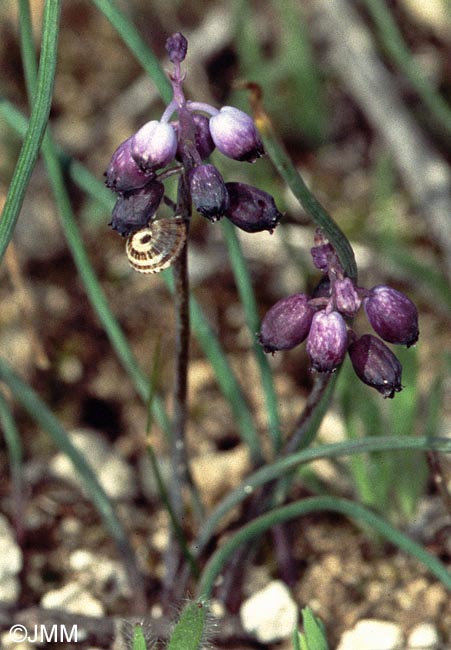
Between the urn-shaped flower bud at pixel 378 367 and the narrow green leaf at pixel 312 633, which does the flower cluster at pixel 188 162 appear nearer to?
the urn-shaped flower bud at pixel 378 367

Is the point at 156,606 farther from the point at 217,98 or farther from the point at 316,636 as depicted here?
the point at 217,98

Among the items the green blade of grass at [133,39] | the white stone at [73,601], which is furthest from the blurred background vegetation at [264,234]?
the green blade of grass at [133,39]

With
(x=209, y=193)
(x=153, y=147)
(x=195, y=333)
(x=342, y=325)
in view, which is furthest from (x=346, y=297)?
(x=195, y=333)

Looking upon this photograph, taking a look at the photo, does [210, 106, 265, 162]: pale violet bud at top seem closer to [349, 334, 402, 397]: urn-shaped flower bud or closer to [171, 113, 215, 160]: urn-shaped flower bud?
[171, 113, 215, 160]: urn-shaped flower bud

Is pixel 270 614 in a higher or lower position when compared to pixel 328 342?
lower

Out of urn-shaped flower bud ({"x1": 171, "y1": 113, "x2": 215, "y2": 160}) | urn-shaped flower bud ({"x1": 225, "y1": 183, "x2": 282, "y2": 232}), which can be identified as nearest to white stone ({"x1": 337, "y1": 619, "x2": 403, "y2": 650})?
urn-shaped flower bud ({"x1": 225, "y1": 183, "x2": 282, "y2": 232})

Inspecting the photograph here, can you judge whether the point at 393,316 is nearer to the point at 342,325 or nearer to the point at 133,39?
the point at 342,325
